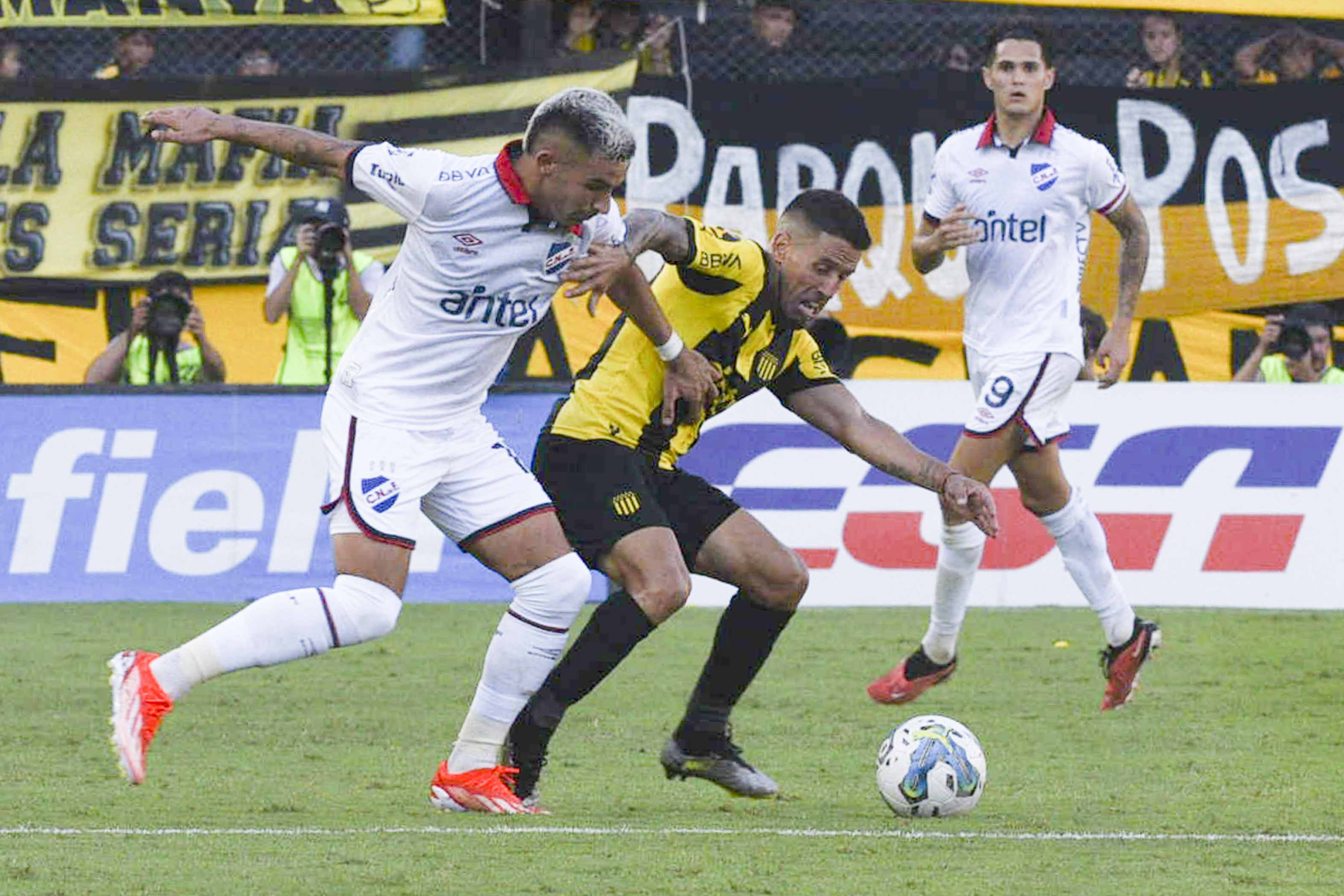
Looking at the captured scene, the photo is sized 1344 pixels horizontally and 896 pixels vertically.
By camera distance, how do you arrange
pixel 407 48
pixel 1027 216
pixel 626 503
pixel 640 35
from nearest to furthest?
1. pixel 626 503
2. pixel 1027 216
3. pixel 640 35
4. pixel 407 48

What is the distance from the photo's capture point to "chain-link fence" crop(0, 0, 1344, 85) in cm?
1421

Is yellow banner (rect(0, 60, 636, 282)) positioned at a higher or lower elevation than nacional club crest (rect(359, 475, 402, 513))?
lower

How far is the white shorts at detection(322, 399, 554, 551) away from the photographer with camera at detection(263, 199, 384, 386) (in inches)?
254

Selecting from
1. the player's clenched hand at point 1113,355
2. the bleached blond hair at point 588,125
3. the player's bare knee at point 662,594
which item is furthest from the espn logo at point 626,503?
the player's clenched hand at point 1113,355

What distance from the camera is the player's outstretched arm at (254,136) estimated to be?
6.03 metres

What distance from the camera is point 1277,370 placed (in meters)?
13.9

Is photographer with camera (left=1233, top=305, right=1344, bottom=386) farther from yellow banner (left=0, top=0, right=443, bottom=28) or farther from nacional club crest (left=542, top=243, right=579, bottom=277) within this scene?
nacional club crest (left=542, top=243, right=579, bottom=277)

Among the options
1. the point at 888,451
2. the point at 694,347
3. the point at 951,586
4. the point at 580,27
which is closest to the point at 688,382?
the point at 694,347

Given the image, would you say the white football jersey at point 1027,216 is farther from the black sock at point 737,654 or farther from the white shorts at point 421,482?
the white shorts at point 421,482

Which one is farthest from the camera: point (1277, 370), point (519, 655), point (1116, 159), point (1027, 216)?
point (1116, 159)

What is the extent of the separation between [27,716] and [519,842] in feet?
10.6

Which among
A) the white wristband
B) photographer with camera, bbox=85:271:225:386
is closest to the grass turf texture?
the white wristband

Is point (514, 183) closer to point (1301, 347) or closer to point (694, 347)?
point (694, 347)

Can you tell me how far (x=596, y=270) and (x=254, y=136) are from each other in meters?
0.94
